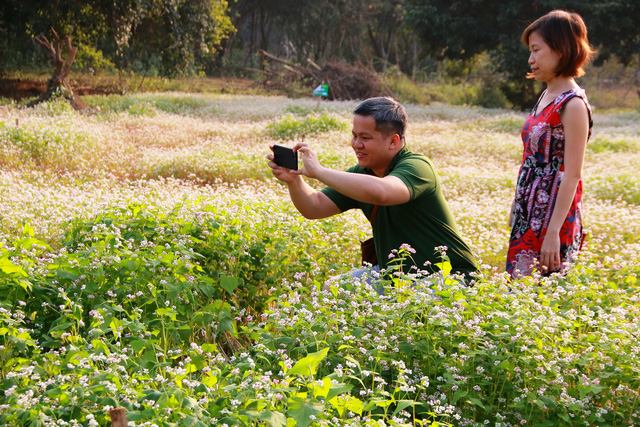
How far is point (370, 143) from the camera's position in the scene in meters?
3.61

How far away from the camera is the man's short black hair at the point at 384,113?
351 cm

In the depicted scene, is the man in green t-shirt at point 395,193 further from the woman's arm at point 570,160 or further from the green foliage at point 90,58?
the green foliage at point 90,58

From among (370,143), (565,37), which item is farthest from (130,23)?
(565,37)

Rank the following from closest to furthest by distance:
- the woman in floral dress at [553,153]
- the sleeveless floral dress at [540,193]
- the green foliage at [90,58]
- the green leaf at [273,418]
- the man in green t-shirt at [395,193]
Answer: the green leaf at [273,418]
the man in green t-shirt at [395,193]
the woman in floral dress at [553,153]
the sleeveless floral dress at [540,193]
the green foliage at [90,58]

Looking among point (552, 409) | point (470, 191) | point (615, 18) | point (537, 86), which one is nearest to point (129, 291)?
point (552, 409)

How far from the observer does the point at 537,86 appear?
2797 cm

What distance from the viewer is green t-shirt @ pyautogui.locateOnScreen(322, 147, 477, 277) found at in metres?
3.63

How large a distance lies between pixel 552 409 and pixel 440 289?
2.40 ft

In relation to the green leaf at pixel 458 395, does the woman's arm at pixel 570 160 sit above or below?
above

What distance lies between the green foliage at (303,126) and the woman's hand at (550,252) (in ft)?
35.1

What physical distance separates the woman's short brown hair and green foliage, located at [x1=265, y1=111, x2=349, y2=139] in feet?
34.9

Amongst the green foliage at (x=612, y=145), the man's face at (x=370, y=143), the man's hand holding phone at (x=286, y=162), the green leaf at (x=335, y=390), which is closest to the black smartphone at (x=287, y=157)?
the man's hand holding phone at (x=286, y=162)

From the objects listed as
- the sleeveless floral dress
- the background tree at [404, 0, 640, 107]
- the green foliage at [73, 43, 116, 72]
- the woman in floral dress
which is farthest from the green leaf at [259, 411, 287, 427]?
the background tree at [404, 0, 640, 107]

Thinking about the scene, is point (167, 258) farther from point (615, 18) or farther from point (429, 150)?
point (615, 18)
